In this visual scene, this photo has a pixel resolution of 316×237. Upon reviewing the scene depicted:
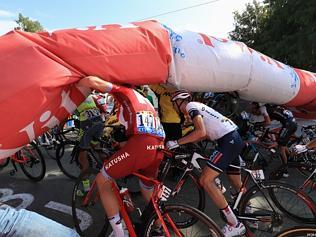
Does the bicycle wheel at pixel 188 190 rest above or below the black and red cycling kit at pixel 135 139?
below

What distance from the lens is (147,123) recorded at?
358 cm

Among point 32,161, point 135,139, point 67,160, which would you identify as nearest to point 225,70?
point 135,139

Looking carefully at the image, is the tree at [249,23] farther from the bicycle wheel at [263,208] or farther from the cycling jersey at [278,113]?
the bicycle wheel at [263,208]

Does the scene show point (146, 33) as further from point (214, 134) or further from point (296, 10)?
point (296, 10)

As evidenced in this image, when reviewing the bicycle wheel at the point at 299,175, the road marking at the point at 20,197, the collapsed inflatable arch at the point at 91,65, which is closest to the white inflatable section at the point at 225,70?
the collapsed inflatable arch at the point at 91,65

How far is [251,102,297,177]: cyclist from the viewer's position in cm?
684

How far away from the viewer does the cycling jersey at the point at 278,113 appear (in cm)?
694

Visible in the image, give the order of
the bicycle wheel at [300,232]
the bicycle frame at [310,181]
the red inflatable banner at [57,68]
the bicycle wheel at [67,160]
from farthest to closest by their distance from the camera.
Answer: the bicycle wheel at [67,160] → the bicycle frame at [310,181] → the red inflatable banner at [57,68] → the bicycle wheel at [300,232]

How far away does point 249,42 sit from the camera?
25641 mm

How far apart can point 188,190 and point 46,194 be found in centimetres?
264

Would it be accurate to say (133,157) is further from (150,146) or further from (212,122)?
(212,122)

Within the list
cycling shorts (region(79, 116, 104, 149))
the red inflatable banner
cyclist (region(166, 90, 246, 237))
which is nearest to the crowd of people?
cyclist (region(166, 90, 246, 237))

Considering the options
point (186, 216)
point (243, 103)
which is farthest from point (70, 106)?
point (243, 103)

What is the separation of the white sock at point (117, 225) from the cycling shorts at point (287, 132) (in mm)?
4332
